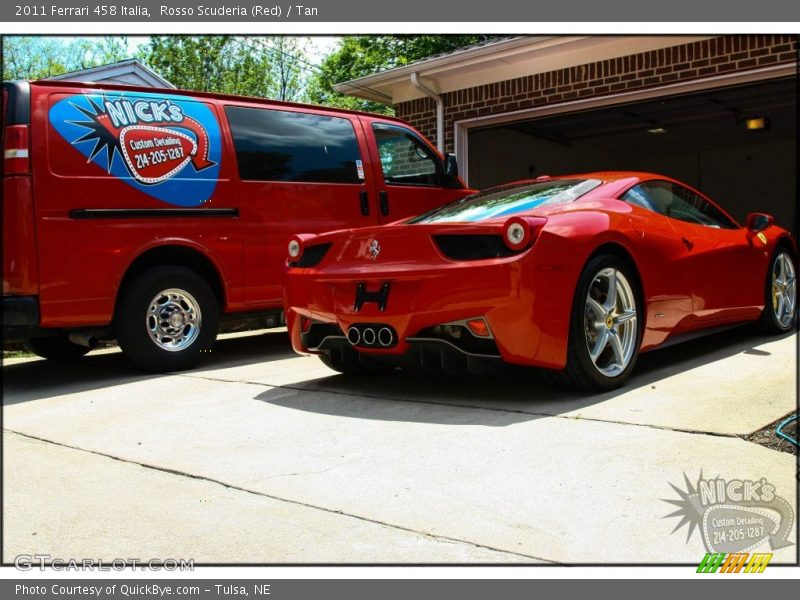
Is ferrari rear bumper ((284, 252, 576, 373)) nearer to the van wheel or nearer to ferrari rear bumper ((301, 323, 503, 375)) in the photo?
ferrari rear bumper ((301, 323, 503, 375))

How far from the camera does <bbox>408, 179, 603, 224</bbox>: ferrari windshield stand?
4.77 m

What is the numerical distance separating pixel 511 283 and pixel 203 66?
29.6 meters

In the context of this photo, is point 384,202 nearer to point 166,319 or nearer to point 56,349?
point 166,319

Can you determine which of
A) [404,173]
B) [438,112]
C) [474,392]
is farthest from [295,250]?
[438,112]

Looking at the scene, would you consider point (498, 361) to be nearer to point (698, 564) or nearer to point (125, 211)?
point (698, 564)

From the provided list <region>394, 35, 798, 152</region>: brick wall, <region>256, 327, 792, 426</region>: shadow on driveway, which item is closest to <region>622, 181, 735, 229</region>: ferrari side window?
<region>256, 327, 792, 426</region>: shadow on driveway

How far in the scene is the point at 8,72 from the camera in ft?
100

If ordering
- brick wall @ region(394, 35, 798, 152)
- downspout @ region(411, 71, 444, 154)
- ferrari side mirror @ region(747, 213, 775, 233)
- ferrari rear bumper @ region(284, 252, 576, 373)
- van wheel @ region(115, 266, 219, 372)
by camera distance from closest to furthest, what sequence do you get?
ferrari rear bumper @ region(284, 252, 576, 373), van wheel @ region(115, 266, 219, 372), ferrari side mirror @ region(747, 213, 775, 233), brick wall @ region(394, 35, 798, 152), downspout @ region(411, 71, 444, 154)

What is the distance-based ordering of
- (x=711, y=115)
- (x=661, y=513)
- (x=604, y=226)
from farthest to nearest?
(x=711, y=115), (x=604, y=226), (x=661, y=513)

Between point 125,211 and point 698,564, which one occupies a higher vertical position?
point 125,211

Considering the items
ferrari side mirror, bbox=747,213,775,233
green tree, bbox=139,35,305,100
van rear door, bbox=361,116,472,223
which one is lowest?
ferrari side mirror, bbox=747,213,775,233

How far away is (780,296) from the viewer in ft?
21.3

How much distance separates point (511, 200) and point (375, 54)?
93.5 feet

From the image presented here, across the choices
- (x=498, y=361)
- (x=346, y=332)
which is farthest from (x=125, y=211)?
(x=498, y=361)
